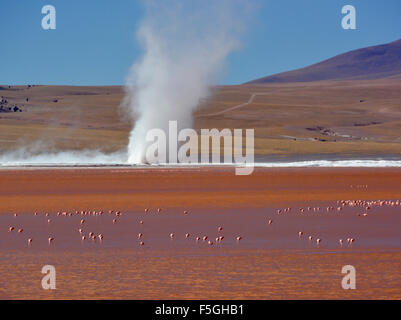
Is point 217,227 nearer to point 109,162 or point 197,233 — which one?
point 197,233

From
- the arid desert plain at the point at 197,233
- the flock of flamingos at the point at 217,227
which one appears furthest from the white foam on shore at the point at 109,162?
the flock of flamingos at the point at 217,227

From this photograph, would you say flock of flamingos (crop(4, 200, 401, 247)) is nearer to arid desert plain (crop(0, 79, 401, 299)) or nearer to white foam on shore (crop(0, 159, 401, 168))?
arid desert plain (crop(0, 79, 401, 299))

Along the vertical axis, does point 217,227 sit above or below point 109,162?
below

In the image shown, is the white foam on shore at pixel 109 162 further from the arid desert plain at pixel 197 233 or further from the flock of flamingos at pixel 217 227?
the flock of flamingos at pixel 217 227

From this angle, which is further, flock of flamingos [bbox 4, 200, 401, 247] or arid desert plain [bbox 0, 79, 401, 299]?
flock of flamingos [bbox 4, 200, 401, 247]

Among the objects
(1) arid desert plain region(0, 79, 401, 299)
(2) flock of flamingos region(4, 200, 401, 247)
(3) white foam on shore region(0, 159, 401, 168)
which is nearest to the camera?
(1) arid desert plain region(0, 79, 401, 299)

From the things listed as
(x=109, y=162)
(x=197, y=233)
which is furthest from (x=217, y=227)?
(x=109, y=162)

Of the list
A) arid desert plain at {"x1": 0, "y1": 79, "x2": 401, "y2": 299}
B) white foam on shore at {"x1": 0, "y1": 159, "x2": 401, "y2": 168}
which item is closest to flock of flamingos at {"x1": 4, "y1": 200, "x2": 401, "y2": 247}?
arid desert plain at {"x1": 0, "y1": 79, "x2": 401, "y2": 299}

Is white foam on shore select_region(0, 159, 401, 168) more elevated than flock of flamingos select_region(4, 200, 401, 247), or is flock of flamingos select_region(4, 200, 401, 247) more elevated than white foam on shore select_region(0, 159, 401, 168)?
white foam on shore select_region(0, 159, 401, 168)

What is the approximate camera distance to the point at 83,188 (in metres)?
35.4

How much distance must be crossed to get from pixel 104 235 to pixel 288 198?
37.5ft

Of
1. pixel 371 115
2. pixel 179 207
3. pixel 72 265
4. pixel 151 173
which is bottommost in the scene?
pixel 72 265

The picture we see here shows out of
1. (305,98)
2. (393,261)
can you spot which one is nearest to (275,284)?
(393,261)
